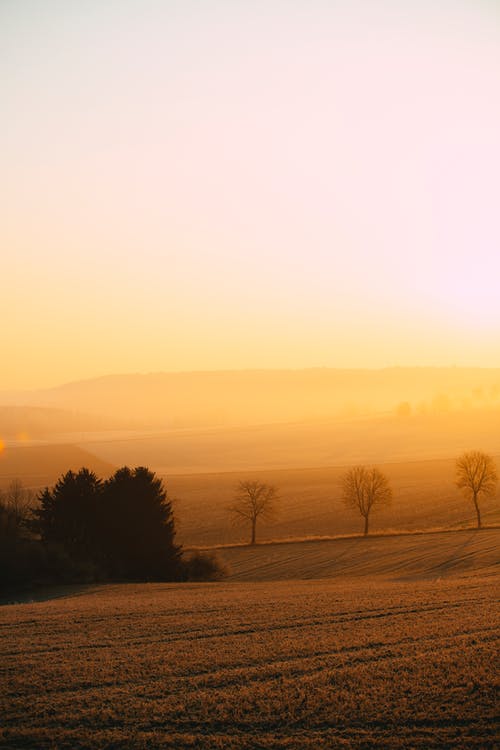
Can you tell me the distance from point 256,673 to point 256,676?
0.13 metres

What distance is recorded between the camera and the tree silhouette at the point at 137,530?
133 ft

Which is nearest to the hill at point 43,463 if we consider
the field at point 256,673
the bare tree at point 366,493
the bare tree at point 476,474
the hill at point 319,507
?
the hill at point 319,507

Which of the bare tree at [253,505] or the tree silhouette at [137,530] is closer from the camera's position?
the tree silhouette at [137,530]

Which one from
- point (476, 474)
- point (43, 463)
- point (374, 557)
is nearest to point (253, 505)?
point (374, 557)

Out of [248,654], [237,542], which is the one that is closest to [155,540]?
[237,542]

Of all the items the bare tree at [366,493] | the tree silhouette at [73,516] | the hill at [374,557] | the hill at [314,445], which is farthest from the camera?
the hill at [314,445]

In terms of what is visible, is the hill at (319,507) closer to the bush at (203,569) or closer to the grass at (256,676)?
the bush at (203,569)

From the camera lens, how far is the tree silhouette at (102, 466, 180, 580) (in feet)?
133

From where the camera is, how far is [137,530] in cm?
4166

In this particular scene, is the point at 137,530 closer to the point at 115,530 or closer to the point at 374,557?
the point at 115,530

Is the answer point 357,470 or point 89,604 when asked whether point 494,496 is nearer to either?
point 357,470

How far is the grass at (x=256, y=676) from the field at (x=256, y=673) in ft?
0.13

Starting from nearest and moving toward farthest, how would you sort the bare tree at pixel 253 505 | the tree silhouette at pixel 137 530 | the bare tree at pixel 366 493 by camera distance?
the tree silhouette at pixel 137 530 → the bare tree at pixel 253 505 → the bare tree at pixel 366 493

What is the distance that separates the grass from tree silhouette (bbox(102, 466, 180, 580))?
18.4 metres
